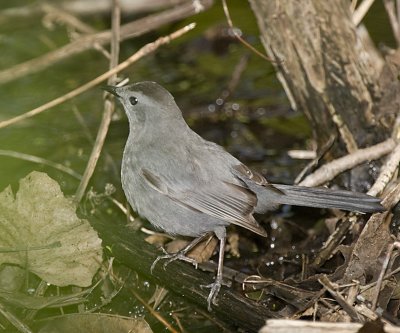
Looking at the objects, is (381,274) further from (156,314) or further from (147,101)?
(147,101)

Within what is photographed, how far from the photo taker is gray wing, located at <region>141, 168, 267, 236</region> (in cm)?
527

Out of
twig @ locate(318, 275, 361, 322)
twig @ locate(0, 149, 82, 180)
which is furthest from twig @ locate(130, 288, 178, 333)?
twig @ locate(0, 149, 82, 180)

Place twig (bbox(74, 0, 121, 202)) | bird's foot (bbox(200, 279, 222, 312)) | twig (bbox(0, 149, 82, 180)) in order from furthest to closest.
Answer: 1. twig (bbox(0, 149, 82, 180))
2. twig (bbox(74, 0, 121, 202))
3. bird's foot (bbox(200, 279, 222, 312))

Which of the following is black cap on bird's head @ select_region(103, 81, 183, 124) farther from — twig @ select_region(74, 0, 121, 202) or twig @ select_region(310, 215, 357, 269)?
twig @ select_region(310, 215, 357, 269)

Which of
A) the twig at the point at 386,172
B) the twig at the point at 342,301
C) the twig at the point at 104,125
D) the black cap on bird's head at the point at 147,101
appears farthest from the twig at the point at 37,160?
the twig at the point at 342,301

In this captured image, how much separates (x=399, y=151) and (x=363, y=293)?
142 centimetres

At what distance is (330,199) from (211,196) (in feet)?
2.40

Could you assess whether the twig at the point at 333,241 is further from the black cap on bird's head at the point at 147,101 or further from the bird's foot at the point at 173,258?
the black cap on bird's head at the point at 147,101

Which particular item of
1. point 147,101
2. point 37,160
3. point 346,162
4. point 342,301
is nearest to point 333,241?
point 346,162

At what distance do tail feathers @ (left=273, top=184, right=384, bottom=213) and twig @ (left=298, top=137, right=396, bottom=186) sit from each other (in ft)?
2.29

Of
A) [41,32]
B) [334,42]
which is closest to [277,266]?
[334,42]

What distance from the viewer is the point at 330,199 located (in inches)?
207

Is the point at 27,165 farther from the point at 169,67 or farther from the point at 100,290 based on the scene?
the point at 169,67

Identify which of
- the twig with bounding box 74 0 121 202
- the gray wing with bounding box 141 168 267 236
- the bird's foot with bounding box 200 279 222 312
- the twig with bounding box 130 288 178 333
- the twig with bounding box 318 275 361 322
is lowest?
the twig with bounding box 130 288 178 333
